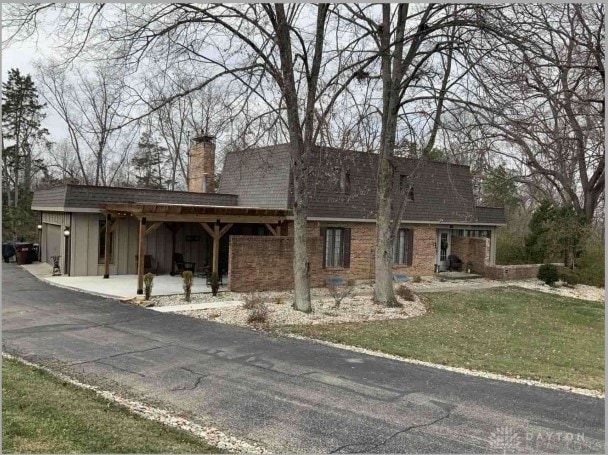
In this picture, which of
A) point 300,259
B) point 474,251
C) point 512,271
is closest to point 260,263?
point 300,259

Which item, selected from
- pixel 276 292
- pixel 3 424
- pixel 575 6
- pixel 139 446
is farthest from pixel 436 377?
pixel 575 6

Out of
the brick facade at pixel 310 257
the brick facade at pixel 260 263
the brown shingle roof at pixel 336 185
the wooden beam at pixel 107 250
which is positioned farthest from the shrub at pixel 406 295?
the wooden beam at pixel 107 250

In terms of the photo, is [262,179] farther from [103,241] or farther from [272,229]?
[103,241]

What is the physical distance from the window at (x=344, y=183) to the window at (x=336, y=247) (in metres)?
1.56

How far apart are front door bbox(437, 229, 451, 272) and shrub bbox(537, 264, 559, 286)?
14.2 feet

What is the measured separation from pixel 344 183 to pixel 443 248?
24.6 ft

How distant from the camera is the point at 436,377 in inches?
299

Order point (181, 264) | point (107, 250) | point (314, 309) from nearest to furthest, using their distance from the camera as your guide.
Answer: point (314, 309) → point (107, 250) → point (181, 264)

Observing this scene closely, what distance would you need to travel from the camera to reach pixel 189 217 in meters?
15.2

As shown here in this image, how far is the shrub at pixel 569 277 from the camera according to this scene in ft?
72.6

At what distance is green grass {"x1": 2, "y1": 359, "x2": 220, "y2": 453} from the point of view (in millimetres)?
4441

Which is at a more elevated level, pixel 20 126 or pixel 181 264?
pixel 20 126

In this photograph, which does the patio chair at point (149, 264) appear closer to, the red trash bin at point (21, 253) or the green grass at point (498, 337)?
the red trash bin at point (21, 253)

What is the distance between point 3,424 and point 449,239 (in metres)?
22.3
